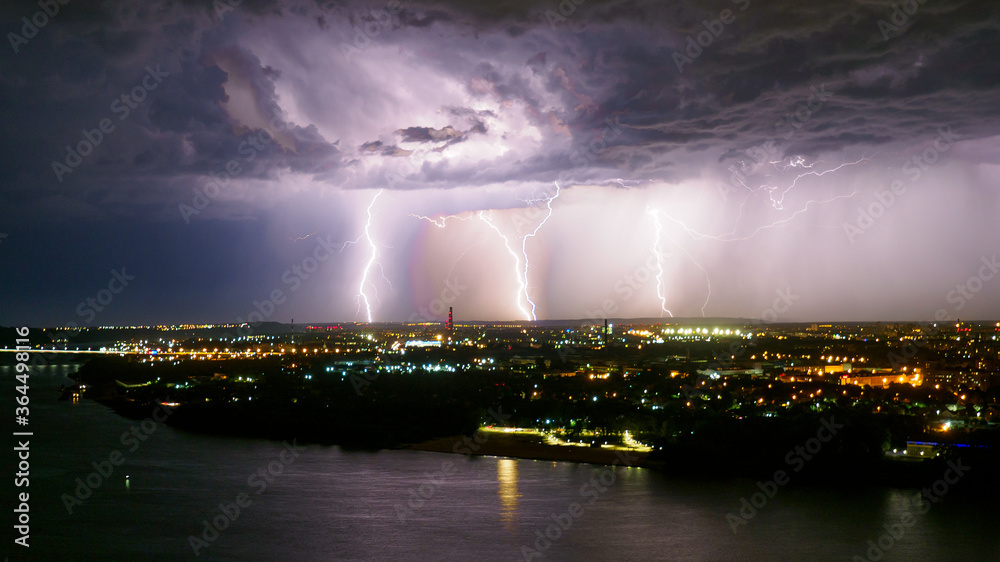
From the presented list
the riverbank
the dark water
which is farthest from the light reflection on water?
the riverbank

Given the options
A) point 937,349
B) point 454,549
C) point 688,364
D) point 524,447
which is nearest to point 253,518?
point 454,549

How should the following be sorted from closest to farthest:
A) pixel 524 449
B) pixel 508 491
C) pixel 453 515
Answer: pixel 453 515 < pixel 508 491 < pixel 524 449

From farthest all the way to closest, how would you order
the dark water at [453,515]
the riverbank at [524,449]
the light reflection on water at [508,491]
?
1. the riverbank at [524,449]
2. the light reflection on water at [508,491]
3. the dark water at [453,515]

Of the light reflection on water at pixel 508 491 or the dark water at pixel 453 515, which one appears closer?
the dark water at pixel 453 515

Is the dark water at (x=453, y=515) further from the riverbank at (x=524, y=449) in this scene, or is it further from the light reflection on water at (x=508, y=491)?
the riverbank at (x=524, y=449)

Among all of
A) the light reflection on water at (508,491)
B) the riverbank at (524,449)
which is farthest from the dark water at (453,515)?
the riverbank at (524,449)

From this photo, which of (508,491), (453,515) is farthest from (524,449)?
(453,515)

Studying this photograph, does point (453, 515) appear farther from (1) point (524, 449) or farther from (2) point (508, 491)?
(1) point (524, 449)
